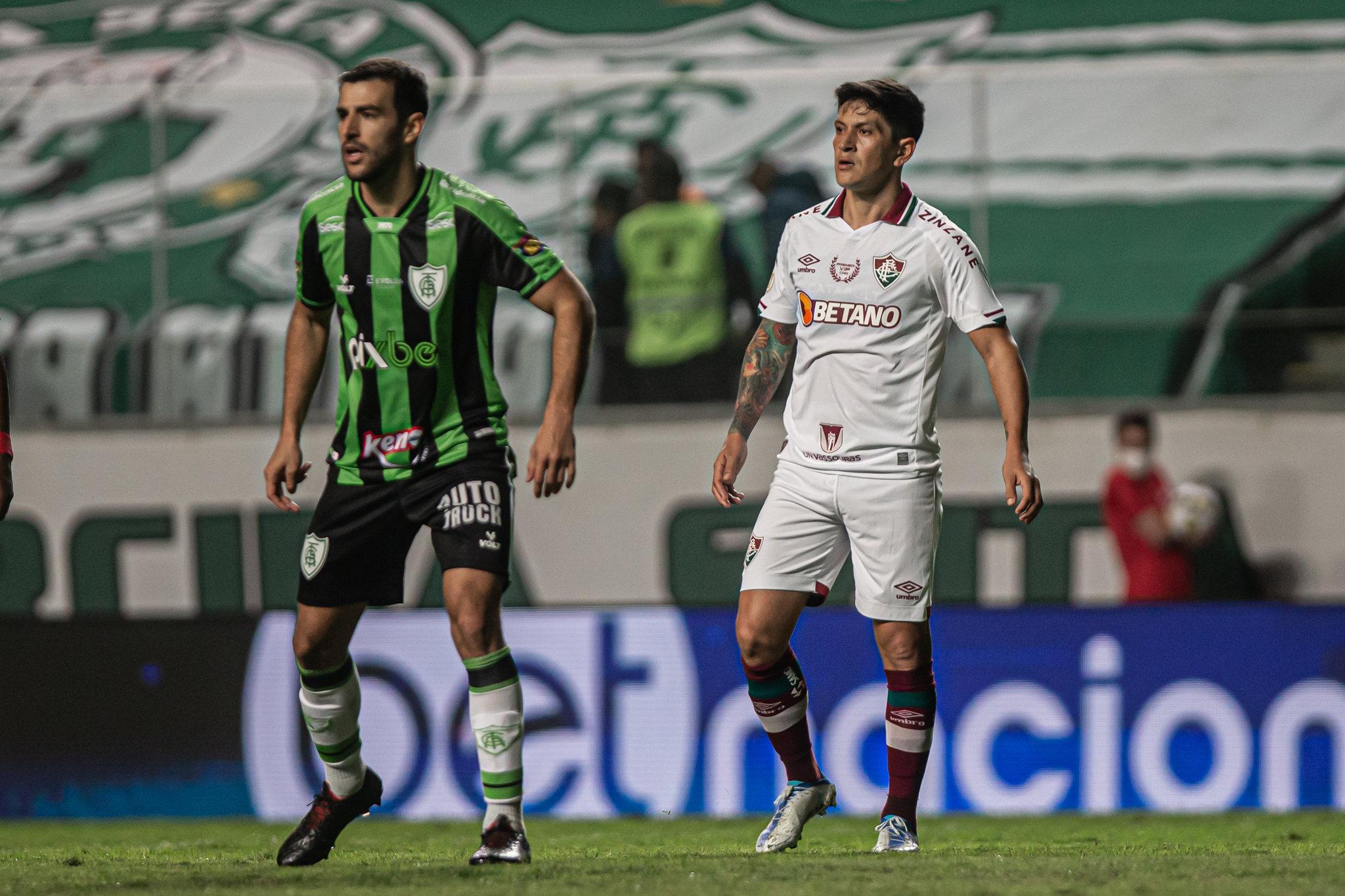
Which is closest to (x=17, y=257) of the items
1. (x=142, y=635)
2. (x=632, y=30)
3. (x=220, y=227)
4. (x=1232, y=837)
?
(x=220, y=227)

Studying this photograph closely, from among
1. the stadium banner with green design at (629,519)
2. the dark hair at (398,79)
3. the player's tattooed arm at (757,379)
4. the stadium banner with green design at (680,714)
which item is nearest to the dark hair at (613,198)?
the stadium banner with green design at (629,519)

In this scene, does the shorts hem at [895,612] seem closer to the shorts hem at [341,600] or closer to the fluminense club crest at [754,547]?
the fluminense club crest at [754,547]

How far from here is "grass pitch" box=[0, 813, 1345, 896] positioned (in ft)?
12.3

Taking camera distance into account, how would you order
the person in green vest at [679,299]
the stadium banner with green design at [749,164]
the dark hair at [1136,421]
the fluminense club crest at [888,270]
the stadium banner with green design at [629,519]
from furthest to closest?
the stadium banner with green design at [749,164] < the person in green vest at [679,299] < the stadium banner with green design at [629,519] < the dark hair at [1136,421] < the fluminense club crest at [888,270]

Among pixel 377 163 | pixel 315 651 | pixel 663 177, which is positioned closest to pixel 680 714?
pixel 663 177

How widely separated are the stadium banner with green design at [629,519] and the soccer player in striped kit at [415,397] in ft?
15.6

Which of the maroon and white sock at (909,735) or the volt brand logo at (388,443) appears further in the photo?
the maroon and white sock at (909,735)

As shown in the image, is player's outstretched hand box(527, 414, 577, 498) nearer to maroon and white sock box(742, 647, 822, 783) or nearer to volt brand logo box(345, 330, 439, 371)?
volt brand logo box(345, 330, 439, 371)

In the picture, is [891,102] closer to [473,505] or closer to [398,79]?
[398,79]

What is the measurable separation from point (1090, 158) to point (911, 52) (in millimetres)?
3196

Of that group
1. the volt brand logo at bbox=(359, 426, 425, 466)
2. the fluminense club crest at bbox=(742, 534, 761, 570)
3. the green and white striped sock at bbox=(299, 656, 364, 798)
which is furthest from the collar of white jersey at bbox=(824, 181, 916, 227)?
the green and white striped sock at bbox=(299, 656, 364, 798)

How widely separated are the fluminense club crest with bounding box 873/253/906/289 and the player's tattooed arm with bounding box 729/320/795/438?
1.27 ft

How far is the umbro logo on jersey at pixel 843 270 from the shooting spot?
15.0 feet

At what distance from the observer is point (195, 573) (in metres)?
9.73
